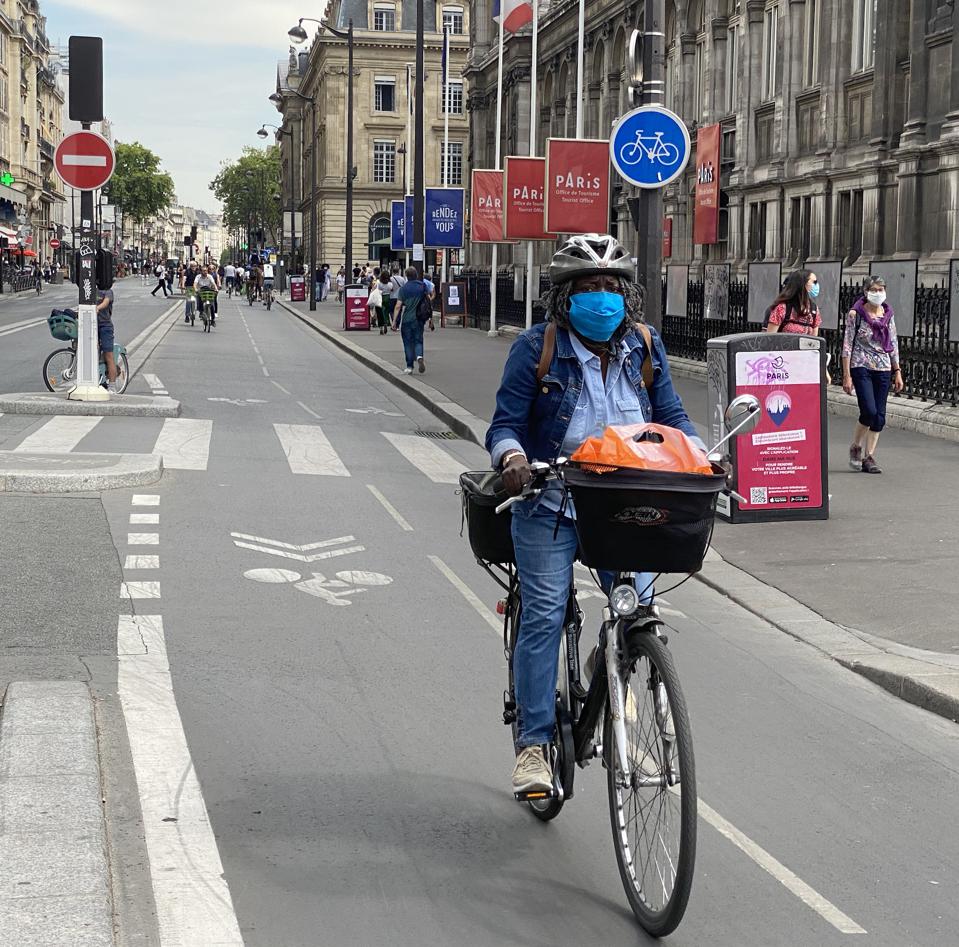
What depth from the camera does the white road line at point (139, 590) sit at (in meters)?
8.25

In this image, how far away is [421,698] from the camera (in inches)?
253

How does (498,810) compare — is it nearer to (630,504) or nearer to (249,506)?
(630,504)

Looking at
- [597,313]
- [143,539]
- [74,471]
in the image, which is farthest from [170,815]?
[74,471]

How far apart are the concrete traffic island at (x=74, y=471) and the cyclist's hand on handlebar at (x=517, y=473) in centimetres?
790

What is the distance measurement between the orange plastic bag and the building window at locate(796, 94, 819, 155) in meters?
26.4

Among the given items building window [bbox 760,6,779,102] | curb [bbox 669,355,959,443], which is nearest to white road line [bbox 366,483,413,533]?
curb [bbox 669,355,959,443]

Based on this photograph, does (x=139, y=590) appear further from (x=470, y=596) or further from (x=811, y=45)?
(x=811, y=45)

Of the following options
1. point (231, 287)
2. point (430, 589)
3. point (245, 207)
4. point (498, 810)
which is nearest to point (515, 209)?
point (430, 589)

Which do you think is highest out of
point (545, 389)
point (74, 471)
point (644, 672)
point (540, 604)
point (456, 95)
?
point (456, 95)

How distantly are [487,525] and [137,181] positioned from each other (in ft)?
624

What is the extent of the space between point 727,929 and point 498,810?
1.12m

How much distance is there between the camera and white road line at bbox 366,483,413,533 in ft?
35.9

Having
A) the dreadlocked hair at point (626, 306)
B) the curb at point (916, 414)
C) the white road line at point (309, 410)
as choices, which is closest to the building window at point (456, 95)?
the white road line at point (309, 410)

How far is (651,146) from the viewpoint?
1277 centimetres
